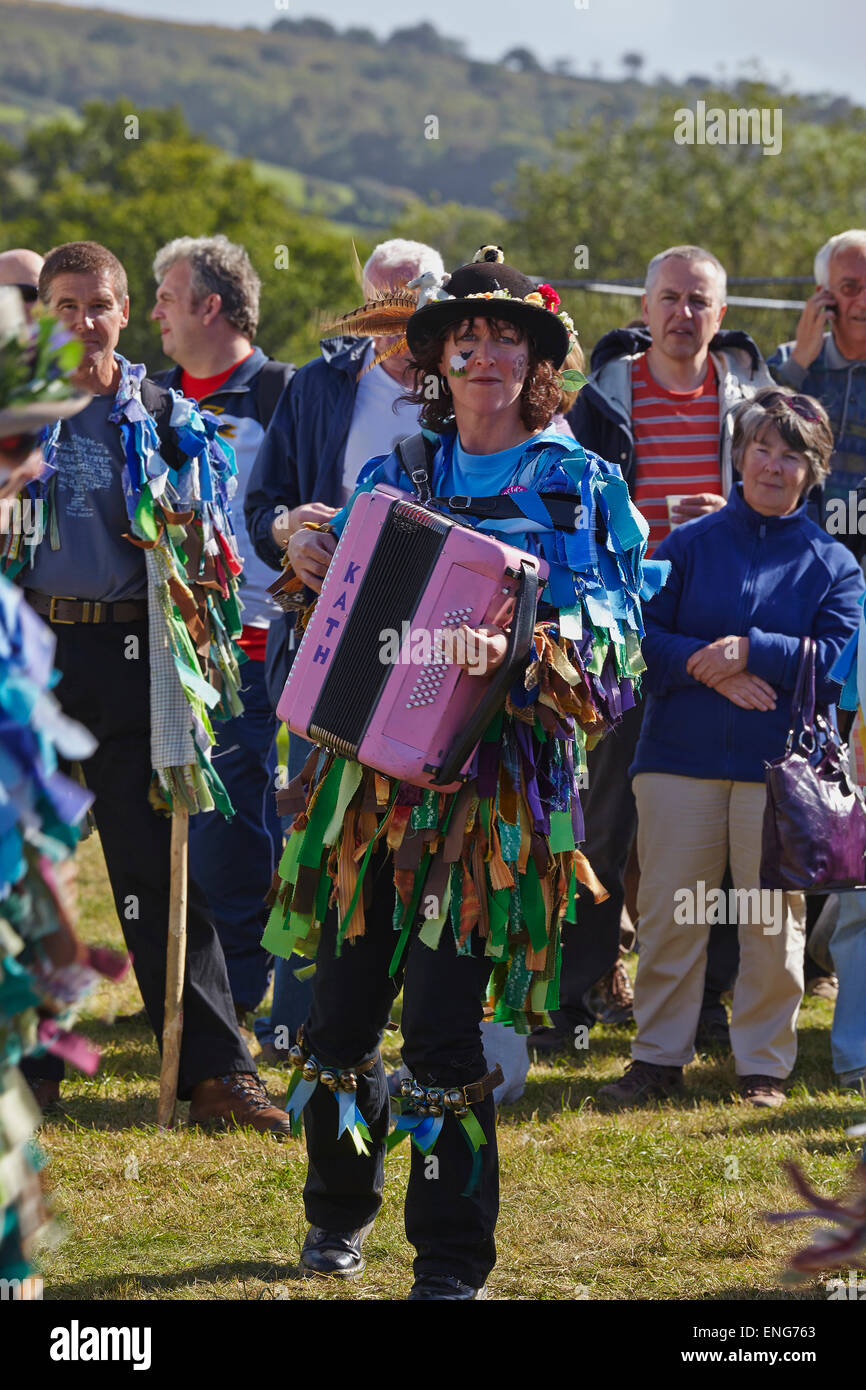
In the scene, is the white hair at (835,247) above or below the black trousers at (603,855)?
above

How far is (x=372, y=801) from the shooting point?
3.60 m

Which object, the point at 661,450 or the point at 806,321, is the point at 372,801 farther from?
the point at 806,321

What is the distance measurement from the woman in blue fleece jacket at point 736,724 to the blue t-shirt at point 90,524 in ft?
5.48

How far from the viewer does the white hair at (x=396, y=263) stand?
4.82m

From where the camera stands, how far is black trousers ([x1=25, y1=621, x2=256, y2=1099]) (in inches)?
182

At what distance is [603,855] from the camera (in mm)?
5746

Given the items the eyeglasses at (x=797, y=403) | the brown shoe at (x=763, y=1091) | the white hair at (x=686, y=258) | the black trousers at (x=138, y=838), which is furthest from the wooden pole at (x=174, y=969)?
the white hair at (x=686, y=258)

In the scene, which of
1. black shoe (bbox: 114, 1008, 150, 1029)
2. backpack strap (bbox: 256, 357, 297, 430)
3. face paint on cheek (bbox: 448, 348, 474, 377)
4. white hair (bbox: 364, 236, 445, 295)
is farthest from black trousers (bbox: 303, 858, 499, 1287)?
backpack strap (bbox: 256, 357, 297, 430)

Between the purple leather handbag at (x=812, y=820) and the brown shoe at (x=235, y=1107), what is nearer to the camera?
the brown shoe at (x=235, y=1107)

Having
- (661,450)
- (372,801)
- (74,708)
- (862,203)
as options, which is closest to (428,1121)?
(372,801)

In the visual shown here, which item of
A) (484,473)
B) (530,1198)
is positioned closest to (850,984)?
(530,1198)

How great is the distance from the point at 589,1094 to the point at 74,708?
199 cm

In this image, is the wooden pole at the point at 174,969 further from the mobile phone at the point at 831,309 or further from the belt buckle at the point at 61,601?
the mobile phone at the point at 831,309

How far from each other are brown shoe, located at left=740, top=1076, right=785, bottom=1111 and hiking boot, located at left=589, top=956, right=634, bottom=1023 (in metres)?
0.88
